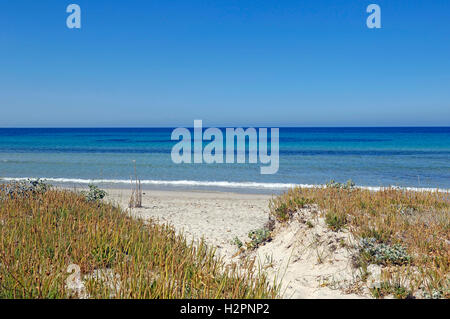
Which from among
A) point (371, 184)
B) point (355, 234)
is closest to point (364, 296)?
point (355, 234)

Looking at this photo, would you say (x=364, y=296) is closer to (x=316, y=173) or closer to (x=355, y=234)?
(x=355, y=234)

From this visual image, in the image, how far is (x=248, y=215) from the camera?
14.5m

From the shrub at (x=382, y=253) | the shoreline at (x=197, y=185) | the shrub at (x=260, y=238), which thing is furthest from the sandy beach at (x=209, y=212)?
the shrub at (x=382, y=253)

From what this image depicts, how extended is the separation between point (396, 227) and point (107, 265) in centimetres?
531

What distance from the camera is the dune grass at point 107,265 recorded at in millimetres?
3877

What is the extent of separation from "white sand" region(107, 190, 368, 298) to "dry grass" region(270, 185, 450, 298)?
368mm

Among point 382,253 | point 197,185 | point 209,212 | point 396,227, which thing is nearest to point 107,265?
point 382,253

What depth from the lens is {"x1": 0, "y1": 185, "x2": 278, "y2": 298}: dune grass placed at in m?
3.88

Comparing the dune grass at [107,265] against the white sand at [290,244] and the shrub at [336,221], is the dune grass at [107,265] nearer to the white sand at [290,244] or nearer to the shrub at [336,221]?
the white sand at [290,244]

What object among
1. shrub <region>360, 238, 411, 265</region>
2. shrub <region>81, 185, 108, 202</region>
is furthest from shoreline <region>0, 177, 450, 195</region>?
shrub <region>360, 238, 411, 265</region>

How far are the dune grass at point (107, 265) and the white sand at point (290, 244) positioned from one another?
63 centimetres

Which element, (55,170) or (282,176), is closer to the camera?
(282,176)

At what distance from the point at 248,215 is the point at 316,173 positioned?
1605 centimetres
